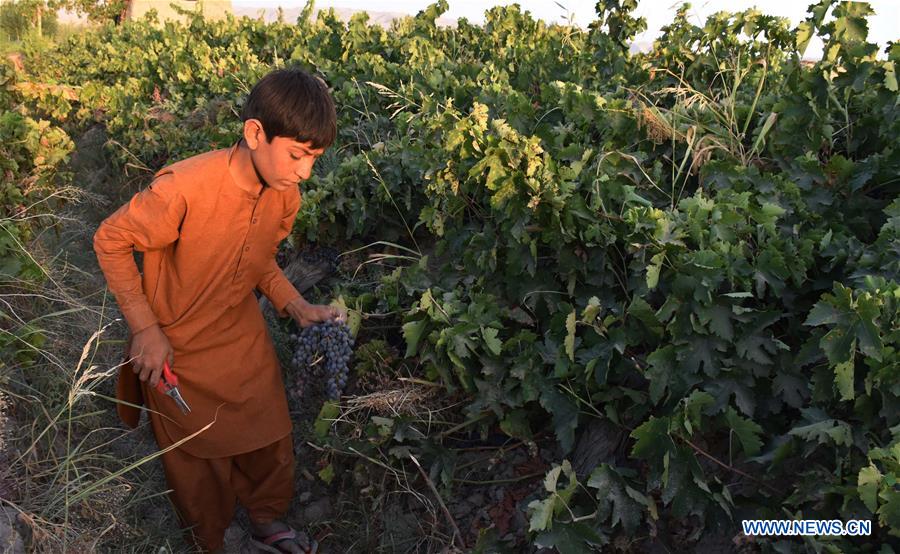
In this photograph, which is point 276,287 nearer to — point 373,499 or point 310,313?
point 310,313

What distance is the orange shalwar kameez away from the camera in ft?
9.61

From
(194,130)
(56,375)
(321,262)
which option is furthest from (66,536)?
(194,130)

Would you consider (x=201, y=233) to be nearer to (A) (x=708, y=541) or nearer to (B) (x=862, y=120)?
(A) (x=708, y=541)

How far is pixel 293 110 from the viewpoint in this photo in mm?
2861

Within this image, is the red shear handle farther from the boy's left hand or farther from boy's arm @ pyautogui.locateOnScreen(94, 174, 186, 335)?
the boy's left hand

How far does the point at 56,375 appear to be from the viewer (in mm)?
3945

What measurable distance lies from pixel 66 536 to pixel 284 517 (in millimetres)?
1188

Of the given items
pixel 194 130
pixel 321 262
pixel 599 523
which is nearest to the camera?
pixel 599 523

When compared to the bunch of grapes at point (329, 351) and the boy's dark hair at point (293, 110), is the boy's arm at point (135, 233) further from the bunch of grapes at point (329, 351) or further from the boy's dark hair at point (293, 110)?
the bunch of grapes at point (329, 351)

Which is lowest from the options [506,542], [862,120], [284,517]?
[284,517]


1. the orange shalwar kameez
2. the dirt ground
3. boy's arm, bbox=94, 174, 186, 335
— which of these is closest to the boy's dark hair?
the orange shalwar kameez

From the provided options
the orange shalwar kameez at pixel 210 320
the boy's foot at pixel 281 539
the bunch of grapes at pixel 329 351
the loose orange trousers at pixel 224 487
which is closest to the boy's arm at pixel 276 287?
the orange shalwar kameez at pixel 210 320

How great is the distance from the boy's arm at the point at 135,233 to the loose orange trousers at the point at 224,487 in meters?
0.69

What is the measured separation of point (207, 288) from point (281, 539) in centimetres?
115
